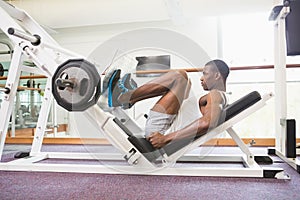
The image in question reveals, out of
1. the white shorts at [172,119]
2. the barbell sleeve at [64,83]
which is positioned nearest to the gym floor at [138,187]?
the white shorts at [172,119]

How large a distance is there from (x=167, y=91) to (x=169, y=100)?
61mm

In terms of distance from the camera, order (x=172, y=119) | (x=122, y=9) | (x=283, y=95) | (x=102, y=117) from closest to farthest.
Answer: (x=102, y=117), (x=172, y=119), (x=283, y=95), (x=122, y=9)

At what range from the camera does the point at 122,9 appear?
4.32m

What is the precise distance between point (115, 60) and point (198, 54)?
99cm

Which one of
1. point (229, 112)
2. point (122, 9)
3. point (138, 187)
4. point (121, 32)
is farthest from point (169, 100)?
point (121, 32)

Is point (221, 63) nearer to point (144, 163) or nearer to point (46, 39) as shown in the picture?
point (144, 163)

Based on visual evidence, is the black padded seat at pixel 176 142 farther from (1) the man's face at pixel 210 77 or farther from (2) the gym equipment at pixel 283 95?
(2) the gym equipment at pixel 283 95

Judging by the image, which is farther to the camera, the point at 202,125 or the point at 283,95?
the point at 283,95

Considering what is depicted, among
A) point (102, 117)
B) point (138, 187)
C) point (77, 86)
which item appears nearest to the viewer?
point (138, 187)

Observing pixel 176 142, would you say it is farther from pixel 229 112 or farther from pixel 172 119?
pixel 229 112

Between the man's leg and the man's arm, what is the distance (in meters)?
0.17

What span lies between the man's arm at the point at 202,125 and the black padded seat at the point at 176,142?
3cm

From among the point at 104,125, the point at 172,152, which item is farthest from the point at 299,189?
the point at 104,125

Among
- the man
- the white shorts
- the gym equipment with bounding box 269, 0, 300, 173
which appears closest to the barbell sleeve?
the man
